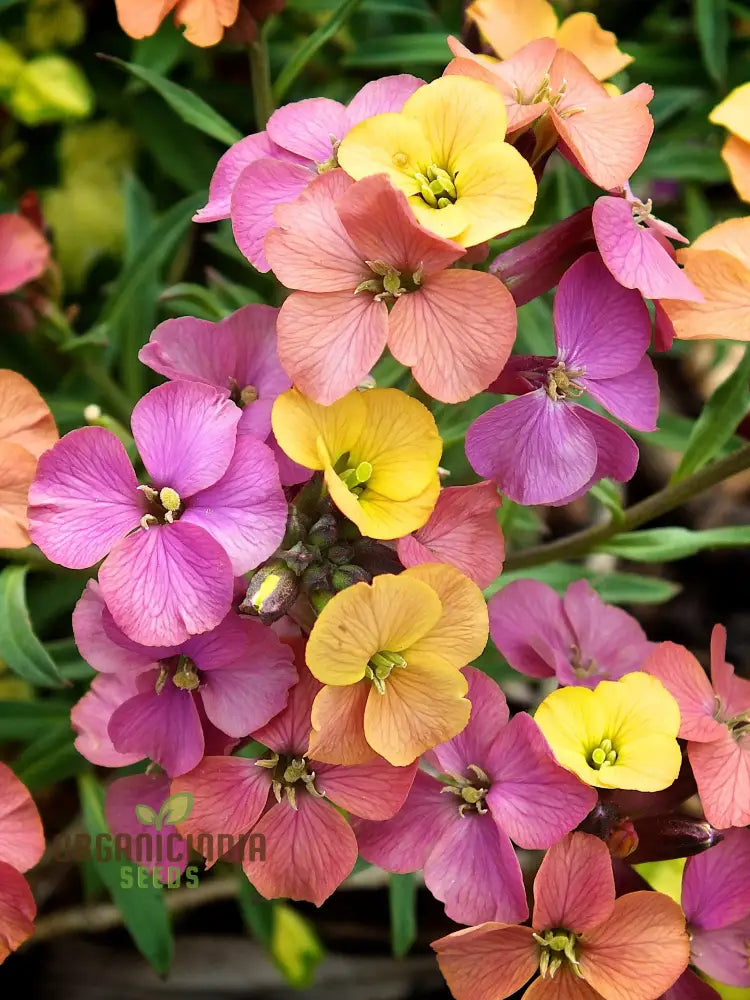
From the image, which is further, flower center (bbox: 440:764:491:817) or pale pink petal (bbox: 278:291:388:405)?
flower center (bbox: 440:764:491:817)

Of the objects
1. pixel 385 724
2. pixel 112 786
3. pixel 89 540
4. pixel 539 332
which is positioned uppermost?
pixel 89 540

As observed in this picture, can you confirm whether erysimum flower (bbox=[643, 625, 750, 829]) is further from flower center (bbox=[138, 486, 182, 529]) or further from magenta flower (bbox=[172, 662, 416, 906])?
flower center (bbox=[138, 486, 182, 529])

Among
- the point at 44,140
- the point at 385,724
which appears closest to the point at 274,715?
the point at 385,724

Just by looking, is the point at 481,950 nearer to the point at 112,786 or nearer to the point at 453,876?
the point at 453,876

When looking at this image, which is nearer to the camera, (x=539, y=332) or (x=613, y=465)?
(x=613, y=465)

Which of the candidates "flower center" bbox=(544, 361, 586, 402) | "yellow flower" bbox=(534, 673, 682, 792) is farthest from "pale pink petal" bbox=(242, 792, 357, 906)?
"flower center" bbox=(544, 361, 586, 402)

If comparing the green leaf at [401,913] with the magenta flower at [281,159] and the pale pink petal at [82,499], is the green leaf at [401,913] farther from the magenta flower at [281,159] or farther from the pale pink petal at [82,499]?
the magenta flower at [281,159]

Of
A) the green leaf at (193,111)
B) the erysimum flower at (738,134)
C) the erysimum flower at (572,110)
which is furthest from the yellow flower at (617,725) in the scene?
the green leaf at (193,111)
